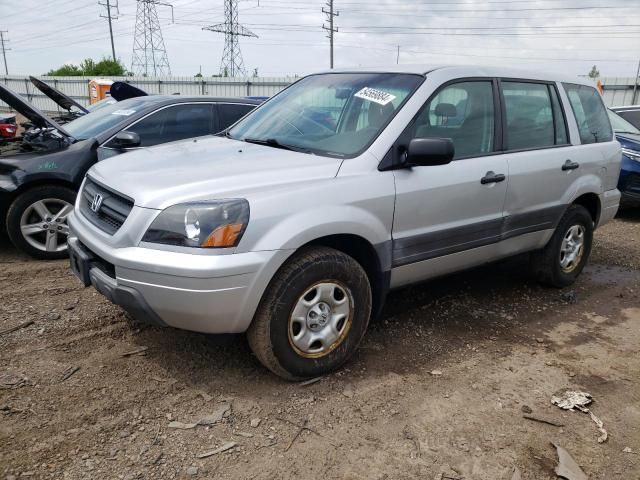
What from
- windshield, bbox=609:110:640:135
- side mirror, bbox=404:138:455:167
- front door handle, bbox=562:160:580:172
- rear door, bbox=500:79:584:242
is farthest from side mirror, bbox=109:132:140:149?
windshield, bbox=609:110:640:135

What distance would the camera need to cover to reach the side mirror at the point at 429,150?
3141mm

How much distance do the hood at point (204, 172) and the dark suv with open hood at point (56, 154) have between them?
1412 mm

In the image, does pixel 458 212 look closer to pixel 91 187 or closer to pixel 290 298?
pixel 290 298

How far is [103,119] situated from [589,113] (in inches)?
192

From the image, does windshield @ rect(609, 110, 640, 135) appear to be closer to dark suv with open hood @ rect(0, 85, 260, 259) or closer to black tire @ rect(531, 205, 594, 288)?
black tire @ rect(531, 205, 594, 288)

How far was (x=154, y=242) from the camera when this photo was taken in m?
2.70

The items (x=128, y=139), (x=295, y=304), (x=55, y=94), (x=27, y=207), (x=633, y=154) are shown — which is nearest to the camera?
(x=295, y=304)

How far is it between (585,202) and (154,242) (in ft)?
13.2

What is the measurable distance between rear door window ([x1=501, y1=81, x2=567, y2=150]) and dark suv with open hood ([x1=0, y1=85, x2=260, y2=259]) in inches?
121

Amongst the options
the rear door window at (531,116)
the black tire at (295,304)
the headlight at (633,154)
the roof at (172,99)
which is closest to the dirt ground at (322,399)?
the black tire at (295,304)

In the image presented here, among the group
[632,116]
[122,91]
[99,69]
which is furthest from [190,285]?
[99,69]

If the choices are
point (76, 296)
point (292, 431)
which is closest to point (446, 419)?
point (292, 431)

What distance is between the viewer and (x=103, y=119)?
576cm

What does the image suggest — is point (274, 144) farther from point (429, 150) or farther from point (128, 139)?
point (128, 139)
